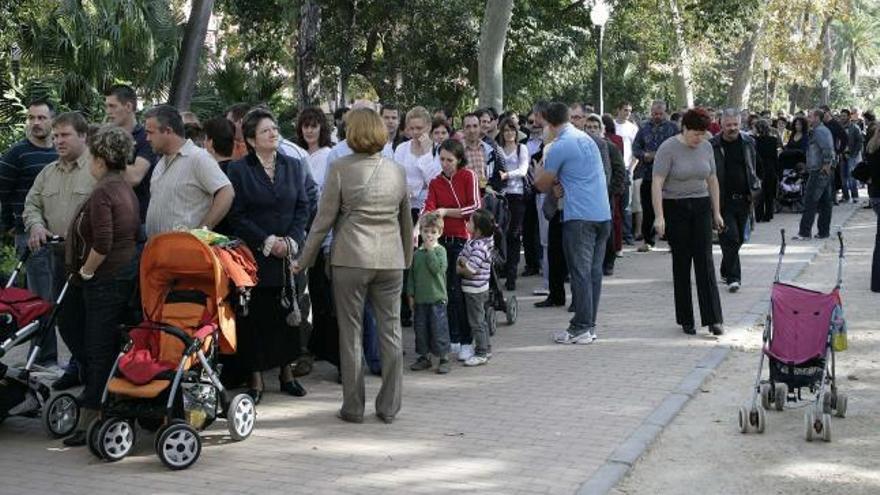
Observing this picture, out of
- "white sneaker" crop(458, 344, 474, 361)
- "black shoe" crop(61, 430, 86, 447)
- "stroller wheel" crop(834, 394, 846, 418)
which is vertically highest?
"white sneaker" crop(458, 344, 474, 361)

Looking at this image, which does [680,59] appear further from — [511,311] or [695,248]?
[695,248]

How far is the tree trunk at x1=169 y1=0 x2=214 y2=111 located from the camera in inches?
629

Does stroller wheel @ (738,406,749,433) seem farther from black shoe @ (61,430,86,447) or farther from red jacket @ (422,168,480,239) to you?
black shoe @ (61,430,86,447)

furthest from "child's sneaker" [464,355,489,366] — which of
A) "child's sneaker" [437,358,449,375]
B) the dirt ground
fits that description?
the dirt ground

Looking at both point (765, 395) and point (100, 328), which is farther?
point (765, 395)

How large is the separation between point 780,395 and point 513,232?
593cm

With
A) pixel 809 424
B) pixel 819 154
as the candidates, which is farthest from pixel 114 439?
pixel 819 154

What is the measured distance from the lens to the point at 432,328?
988 centimetres

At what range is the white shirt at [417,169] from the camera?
36.8ft

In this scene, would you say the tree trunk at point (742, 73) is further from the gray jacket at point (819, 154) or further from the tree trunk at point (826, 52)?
the gray jacket at point (819, 154)

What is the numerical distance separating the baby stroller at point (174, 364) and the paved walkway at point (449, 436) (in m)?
0.16

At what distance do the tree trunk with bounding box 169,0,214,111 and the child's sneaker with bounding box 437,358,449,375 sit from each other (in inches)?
277

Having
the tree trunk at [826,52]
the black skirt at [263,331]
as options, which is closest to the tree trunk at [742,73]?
the tree trunk at [826,52]

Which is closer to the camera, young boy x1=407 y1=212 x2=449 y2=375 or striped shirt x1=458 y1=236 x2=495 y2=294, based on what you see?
young boy x1=407 y1=212 x2=449 y2=375
